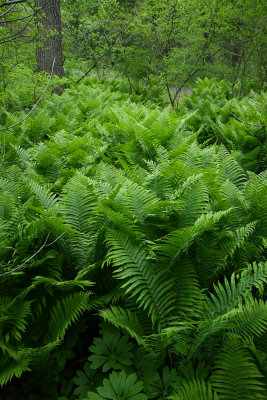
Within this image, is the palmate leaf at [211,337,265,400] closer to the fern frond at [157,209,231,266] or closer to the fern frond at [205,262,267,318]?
the fern frond at [205,262,267,318]

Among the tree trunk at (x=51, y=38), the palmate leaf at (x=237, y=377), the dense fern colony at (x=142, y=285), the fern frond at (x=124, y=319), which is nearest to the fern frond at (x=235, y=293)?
the dense fern colony at (x=142, y=285)

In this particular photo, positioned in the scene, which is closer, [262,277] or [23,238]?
[262,277]

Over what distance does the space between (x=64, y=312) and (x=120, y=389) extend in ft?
1.80

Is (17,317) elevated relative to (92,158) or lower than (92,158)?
lower

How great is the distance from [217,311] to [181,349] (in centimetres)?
30

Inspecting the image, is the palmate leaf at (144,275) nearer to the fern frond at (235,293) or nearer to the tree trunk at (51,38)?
the fern frond at (235,293)

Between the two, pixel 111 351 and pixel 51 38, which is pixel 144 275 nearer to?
pixel 111 351

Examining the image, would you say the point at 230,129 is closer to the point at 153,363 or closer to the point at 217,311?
the point at 217,311

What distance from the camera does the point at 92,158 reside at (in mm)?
3490

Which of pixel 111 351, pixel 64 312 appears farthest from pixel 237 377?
pixel 64 312

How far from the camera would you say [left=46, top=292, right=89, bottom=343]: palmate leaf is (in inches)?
66.1

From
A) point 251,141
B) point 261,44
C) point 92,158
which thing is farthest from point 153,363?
point 261,44

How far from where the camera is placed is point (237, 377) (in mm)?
1448

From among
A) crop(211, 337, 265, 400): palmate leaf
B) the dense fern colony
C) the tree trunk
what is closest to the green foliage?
the dense fern colony
